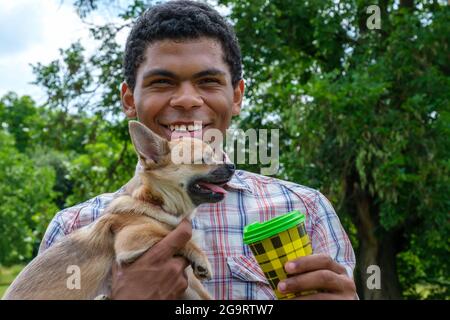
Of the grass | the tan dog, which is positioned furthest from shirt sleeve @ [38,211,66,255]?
the grass

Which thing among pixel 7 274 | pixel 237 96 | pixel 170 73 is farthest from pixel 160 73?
pixel 7 274

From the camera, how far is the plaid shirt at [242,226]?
374 centimetres

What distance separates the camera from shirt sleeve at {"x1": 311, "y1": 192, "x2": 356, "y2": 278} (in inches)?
151

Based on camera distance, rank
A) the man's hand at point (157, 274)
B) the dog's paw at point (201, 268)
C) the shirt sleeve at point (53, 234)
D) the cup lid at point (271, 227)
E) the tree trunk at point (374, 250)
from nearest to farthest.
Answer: the cup lid at point (271, 227), the man's hand at point (157, 274), the dog's paw at point (201, 268), the shirt sleeve at point (53, 234), the tree trunk at point (374, 250)

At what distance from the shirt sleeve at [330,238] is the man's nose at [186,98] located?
1.06 m

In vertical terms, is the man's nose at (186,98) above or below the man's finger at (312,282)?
above

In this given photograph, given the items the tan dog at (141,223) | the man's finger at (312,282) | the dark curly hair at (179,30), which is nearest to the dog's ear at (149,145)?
the tan dog at (141,223)

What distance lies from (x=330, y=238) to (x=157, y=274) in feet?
4.39

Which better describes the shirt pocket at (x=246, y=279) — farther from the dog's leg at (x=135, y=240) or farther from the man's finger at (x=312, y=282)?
the man's finger at (x=312, y=282)

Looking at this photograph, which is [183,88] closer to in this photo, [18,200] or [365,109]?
[365,109]

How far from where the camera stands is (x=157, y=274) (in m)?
3.02

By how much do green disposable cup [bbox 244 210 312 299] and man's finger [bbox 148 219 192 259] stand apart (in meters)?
0.33
